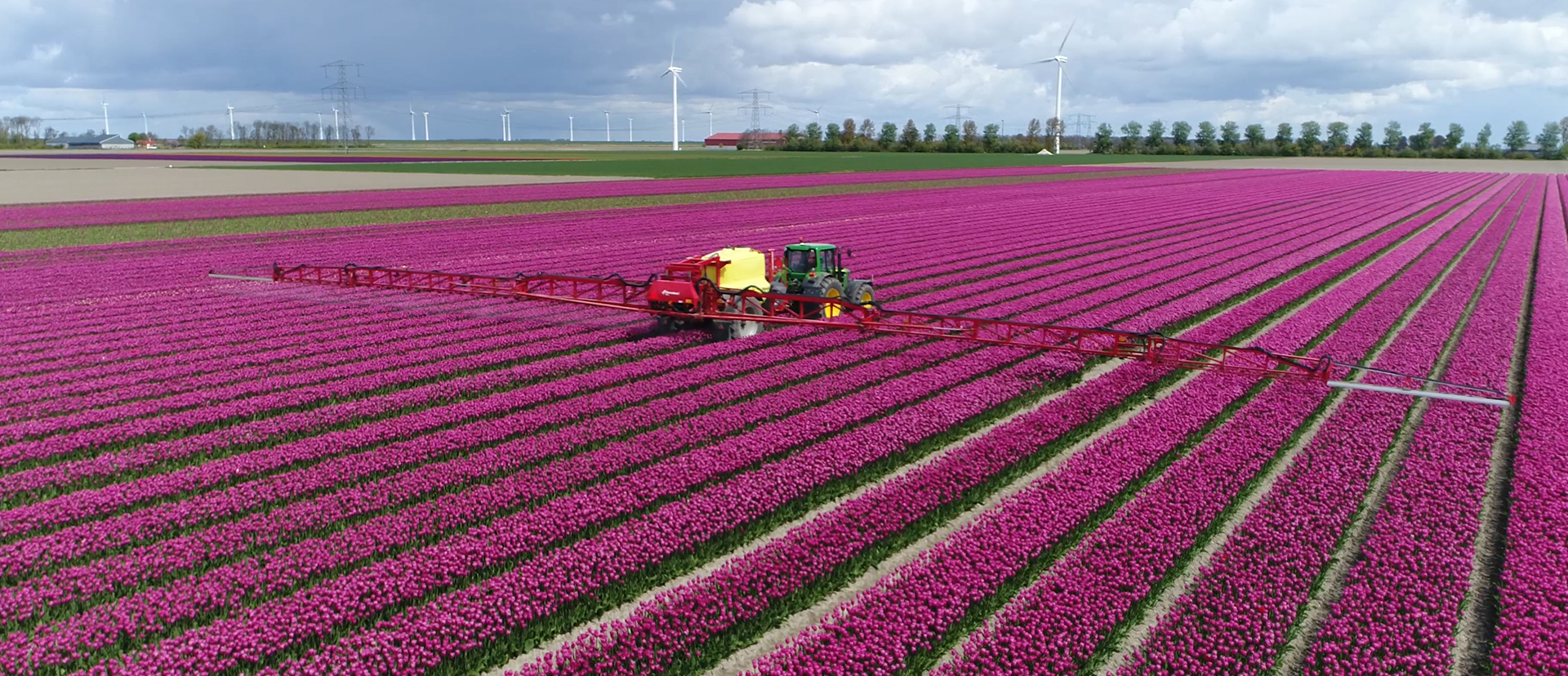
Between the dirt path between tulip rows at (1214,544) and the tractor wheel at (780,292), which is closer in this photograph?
the dirt path between tulip rows at (1214,544)

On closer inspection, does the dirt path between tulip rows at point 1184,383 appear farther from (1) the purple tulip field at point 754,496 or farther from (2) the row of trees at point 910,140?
(2) the row of trees at point 910,140

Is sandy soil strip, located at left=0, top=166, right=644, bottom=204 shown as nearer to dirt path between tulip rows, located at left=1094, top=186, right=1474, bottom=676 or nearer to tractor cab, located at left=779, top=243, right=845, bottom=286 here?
tractor cab, located at left=779, top=243, right=845, bottom=286

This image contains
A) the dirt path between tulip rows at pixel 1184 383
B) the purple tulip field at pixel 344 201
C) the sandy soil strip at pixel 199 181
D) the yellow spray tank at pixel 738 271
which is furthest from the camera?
the sandy soil strip at pixel 199 181

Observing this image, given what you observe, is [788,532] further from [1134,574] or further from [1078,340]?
[1078,340]

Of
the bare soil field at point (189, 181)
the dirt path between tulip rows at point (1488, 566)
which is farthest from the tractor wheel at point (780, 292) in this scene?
the bare soil field at point (189, 181)

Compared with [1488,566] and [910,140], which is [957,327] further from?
[910,140]

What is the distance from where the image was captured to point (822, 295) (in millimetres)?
17156

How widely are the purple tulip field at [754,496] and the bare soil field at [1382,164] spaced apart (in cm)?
11084

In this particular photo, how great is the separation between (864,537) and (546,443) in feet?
13.9

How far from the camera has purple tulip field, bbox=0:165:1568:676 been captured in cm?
684

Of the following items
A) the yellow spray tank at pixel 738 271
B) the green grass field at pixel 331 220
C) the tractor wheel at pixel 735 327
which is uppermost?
the green grass field at pixel 331 220

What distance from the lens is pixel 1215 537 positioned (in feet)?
28.8

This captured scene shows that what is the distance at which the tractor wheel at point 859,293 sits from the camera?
1775 centimetres

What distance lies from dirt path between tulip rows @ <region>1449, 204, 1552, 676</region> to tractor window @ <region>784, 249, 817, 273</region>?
1092 cm
